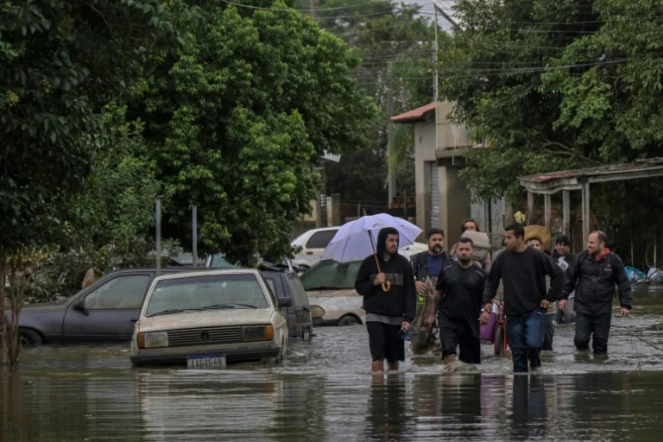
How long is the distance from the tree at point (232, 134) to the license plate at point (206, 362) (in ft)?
40.1

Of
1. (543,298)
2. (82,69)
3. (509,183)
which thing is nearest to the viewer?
(82,69)

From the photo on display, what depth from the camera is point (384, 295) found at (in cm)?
1494

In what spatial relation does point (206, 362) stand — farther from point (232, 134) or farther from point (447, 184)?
point (447, 184)

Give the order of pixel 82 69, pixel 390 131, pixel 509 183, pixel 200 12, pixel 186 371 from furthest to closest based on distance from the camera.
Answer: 1. pixel 390 131
2. pixel 509 183
3. pixel 186 371
4. pixel 200 12
5. pixel 82 69

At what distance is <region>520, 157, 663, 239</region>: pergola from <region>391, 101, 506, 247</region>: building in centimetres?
1658

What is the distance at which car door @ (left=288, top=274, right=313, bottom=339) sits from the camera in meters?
22.4

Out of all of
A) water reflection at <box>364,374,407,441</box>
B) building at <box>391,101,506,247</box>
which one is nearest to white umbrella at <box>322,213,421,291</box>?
water reflection at <box>364,374,407,441</box>

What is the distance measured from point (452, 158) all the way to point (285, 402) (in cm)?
4350

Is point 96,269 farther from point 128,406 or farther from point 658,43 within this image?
point 658,43

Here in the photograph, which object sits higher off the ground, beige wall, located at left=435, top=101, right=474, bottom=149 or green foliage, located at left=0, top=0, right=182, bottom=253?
beige wall, located at left=435, top=101, right=474, bottom=149

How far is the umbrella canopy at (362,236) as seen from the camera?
21.3 metres

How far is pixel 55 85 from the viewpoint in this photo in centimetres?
1187

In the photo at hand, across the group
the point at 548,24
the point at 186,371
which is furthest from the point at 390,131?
the point at 186,371

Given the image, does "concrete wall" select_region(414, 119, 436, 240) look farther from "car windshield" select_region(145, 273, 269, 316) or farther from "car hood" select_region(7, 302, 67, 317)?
"car windshield" select_region(145, 273, 269, 316)
